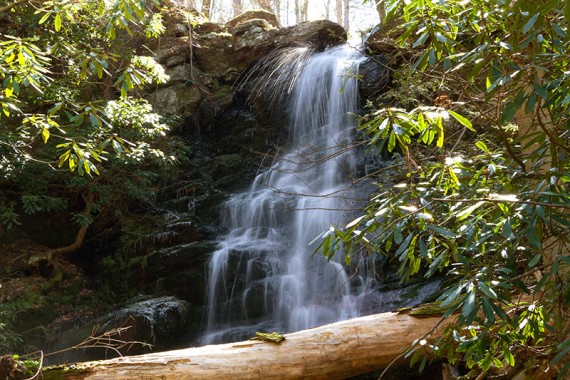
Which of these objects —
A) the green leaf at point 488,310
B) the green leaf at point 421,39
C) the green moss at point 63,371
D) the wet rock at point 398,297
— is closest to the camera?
the green leaf at point 488,310

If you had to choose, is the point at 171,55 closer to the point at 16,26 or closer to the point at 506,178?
the point at 16,26

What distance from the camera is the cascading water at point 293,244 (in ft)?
23.4

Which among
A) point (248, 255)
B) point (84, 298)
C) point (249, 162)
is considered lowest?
point (84, 298)

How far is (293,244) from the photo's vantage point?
8.65m

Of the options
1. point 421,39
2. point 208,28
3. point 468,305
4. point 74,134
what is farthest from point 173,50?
point 468,305

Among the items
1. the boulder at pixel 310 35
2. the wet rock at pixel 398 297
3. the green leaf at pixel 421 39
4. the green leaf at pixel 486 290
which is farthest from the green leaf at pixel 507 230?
the boulder at pixel 310 35

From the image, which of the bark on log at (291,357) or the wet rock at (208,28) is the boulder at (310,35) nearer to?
the wet rock at (208,28)

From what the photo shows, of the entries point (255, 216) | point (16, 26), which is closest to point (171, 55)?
point (16, 26)

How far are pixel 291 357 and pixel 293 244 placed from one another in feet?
16.2

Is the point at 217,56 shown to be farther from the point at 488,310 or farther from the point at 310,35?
the point at 488,310

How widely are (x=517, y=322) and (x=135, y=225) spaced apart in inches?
326

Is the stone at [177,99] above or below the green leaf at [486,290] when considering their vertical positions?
above

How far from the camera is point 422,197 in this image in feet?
8.95

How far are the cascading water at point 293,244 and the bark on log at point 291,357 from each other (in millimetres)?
1909
